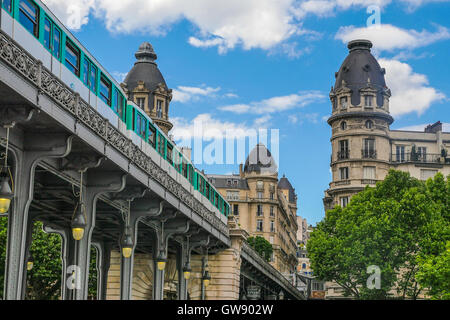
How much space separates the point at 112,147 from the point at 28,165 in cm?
448

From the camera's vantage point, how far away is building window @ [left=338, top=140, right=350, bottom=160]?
90.4 m

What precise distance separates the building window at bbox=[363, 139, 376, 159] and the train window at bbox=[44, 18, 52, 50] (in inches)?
2785

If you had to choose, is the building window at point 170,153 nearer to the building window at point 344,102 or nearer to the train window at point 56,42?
the train window at point 56,42

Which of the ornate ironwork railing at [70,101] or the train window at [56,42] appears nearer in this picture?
the ornate ironwork railing at [70,101]

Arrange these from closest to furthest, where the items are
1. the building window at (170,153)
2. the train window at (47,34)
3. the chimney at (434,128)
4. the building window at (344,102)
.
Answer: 1. the train window at (47,34)
2. the building window at (170,153)
3. the building window at (344,102)
4. the chimney at (434,128)

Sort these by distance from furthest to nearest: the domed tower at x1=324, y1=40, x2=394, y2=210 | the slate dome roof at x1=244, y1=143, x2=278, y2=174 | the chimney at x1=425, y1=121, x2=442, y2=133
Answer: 1. the slate dome roof at x1=244, y1=143, x2=278, y2=174
2. the chimney at x1=425, y1=121, x2=442, y2=133
3. the domed tower at x1=324, y1=40, x2=394, y2=210

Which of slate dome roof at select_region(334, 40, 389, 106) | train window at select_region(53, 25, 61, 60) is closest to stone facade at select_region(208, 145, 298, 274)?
slate dome roof at select_region(334, 40, 389, 106)

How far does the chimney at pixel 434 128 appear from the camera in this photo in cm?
9862

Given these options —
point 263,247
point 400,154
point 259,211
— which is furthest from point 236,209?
point 400,154

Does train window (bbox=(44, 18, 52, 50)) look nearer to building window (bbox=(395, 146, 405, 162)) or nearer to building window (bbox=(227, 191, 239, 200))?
building window (bbox=(395, 146, 405, 162))

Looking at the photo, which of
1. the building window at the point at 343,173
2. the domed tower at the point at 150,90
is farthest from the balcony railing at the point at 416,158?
the domed tower at the point at 150,90

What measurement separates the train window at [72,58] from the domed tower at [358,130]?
220 feet

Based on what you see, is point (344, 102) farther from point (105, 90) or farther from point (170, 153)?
point (105, 90)

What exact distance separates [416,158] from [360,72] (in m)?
12.3
